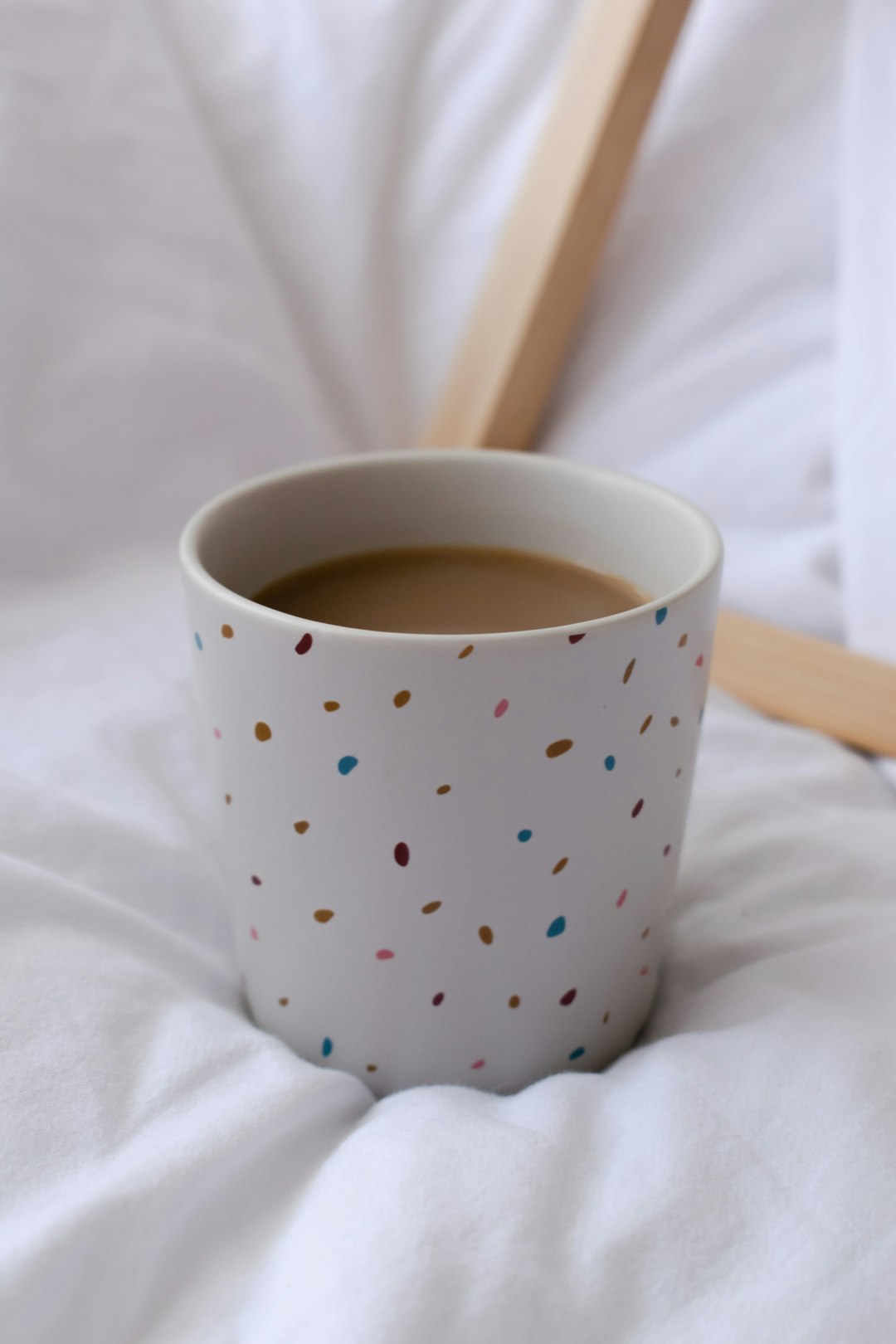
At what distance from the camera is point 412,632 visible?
40 centimetres

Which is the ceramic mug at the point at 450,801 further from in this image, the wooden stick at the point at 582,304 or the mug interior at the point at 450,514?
the wooden stick at the point at 582,304

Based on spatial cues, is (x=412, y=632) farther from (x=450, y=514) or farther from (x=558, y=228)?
(x=558, y=228)

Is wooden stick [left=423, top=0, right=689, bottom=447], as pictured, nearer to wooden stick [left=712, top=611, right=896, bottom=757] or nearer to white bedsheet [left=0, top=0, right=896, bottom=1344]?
white bedsheet [left=0, top=0, right=896, bottom=1344]

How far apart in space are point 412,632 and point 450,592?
0.04m

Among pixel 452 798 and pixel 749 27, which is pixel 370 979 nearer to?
pixel 452 798

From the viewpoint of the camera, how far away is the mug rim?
32 cm

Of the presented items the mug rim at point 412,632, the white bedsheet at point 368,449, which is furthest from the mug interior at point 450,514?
the white bedsheet at point 368,449

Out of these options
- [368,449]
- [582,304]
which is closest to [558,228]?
[582,304]

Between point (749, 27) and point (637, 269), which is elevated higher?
point (749, 27)

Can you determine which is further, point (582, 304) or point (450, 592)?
point (582, 304)

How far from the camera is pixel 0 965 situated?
0.39 meters

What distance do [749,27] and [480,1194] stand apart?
64 cm

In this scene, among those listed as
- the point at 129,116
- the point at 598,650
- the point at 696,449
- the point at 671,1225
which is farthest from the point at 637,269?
the point at 671,1225

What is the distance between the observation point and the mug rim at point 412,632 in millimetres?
324
